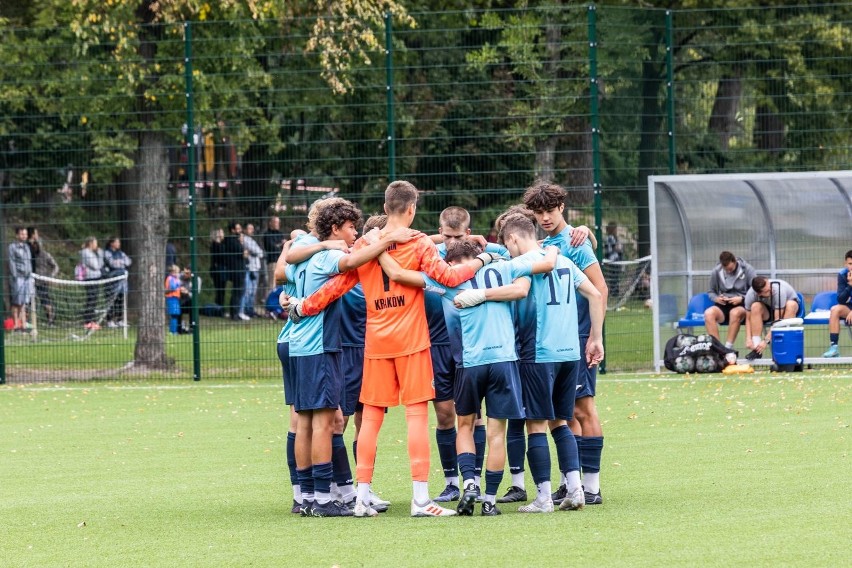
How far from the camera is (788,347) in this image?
16375 millimetres

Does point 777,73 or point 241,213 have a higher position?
point 777,73

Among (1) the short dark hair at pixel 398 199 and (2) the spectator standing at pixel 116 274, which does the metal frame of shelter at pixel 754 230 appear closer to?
(2) the spectator standing at pixel 116 274

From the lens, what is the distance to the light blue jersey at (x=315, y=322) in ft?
27.2

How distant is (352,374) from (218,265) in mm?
9471

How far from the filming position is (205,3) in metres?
18.9

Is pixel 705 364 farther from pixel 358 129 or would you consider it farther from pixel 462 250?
pixel 462 250

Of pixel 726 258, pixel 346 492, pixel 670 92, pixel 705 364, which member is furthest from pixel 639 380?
pixel 346 492

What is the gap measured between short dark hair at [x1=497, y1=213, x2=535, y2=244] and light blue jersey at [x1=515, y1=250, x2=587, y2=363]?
164 millimetres

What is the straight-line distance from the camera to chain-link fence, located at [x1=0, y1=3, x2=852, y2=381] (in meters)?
17.7

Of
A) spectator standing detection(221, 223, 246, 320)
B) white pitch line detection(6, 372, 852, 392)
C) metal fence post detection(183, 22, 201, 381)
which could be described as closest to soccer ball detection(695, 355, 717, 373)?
white pitch line detection(6, 372, 852, 392)

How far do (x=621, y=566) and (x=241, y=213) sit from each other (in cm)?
1231

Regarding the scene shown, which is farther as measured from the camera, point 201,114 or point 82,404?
point 201,114

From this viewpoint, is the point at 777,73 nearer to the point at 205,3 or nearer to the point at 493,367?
the point at 205,3

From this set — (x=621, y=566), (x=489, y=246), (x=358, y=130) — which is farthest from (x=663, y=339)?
(x=621, y=566)
